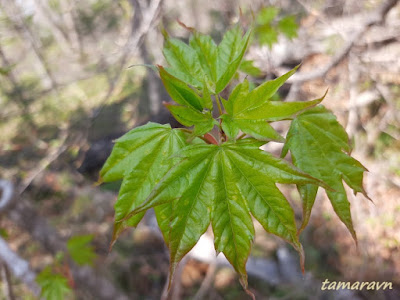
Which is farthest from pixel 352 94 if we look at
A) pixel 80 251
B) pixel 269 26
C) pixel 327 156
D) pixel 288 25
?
pixel 80 251

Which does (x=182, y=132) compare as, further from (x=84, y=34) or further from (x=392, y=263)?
(x=84, y=34)

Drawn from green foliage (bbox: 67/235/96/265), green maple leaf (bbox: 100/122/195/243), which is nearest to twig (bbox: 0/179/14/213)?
green foliage (bbox: 67/235/96/265)

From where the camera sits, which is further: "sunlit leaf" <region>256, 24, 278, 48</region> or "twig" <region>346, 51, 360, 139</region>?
"twig" <region>346, 51, 360, 139</region>

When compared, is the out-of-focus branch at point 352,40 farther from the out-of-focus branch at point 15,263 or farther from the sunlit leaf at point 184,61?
the out-of-focus branch at point 15,263

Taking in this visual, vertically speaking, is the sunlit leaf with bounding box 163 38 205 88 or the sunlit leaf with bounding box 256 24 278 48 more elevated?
the sunlit leaf with bounding box 163 38 205 88

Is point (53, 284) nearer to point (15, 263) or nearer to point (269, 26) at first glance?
point (15, 263)

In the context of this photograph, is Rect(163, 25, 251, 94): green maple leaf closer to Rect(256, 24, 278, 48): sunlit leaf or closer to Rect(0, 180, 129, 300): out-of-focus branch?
Rect(256, 24, 278, 48): sunlit leaf
